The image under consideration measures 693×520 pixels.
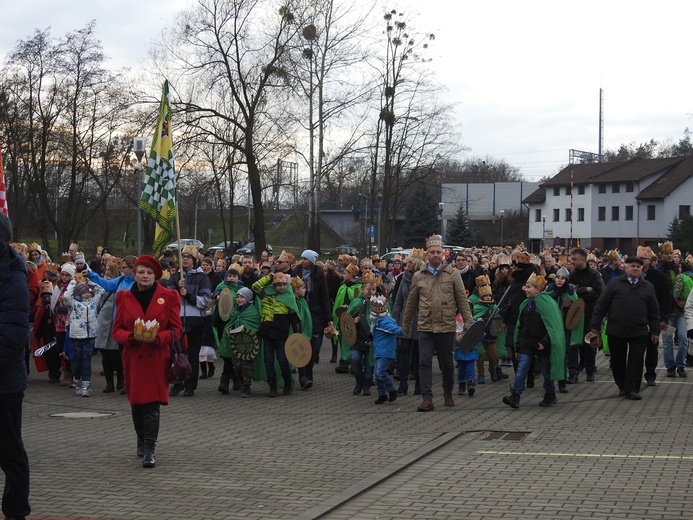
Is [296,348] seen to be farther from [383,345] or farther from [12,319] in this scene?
[12,319]

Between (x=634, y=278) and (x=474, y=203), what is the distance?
9494 centimetres

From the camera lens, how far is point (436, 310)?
1179 centimetres

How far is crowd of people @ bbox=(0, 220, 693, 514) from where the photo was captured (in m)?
12.0

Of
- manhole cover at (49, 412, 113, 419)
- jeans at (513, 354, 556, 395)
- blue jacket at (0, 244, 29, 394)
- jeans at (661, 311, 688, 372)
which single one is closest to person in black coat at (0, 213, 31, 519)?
blue jacket at (0, 244, 29, 394)

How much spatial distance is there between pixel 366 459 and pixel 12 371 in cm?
377

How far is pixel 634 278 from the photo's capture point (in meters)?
12.8

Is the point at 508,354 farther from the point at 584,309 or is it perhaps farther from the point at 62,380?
the point at 62,380

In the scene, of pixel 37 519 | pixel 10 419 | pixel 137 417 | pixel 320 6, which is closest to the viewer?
pixel 10 419

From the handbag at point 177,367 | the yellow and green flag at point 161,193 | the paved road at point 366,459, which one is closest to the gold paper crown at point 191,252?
the yellow and green flag at point 161,193

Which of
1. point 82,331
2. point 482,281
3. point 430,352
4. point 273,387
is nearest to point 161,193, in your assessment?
point 82,331

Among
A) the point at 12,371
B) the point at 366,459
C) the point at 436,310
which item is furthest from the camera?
the point at 436,310

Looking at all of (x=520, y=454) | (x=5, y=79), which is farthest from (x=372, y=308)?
(x=5, y=79)

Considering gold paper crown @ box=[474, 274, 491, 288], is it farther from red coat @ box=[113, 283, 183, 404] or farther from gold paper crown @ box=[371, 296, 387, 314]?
red coat @ box=[113, 283, 183, 404]

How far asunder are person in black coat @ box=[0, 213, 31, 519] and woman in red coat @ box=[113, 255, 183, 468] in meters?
2.33
